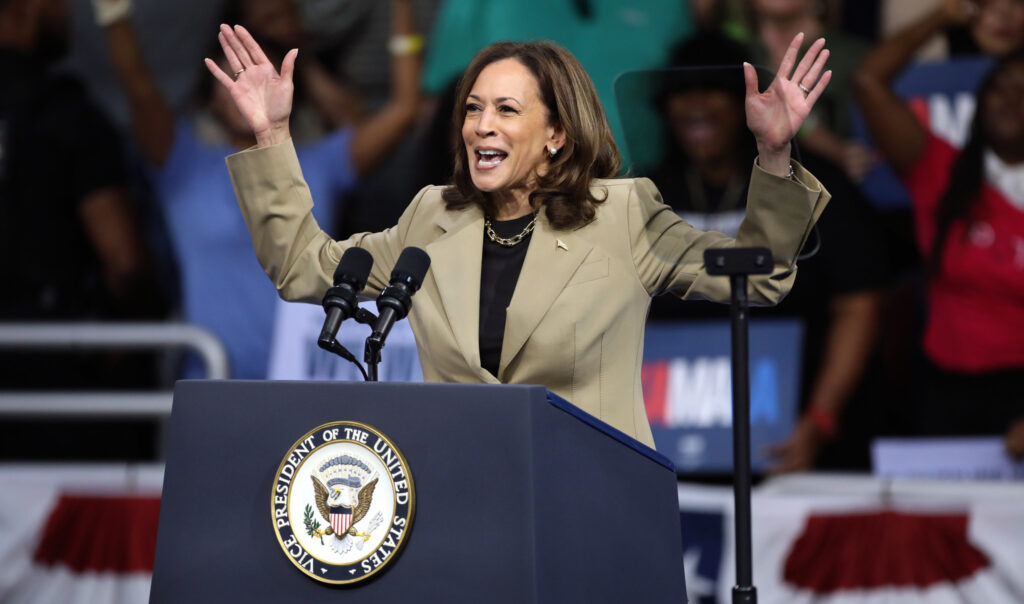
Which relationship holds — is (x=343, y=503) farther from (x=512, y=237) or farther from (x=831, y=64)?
(x=831, y=64)

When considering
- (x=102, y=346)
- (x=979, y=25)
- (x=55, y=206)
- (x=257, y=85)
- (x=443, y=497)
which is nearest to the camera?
(x=443, y=497)

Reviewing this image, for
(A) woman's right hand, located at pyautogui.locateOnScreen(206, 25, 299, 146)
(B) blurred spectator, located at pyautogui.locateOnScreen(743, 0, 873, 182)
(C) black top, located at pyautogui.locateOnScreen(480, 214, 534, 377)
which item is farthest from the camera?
(B) blurred spectator, located at pyautogui.locateOnScreen(743, 0, 873, 182)

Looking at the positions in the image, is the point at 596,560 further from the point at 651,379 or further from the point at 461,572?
the point at 651,379

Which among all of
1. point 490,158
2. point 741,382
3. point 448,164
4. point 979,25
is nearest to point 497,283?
point 490,158

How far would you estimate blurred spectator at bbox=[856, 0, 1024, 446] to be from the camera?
12.9 ft

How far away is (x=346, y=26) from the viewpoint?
4816 mm

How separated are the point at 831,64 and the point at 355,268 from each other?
275 centimetres

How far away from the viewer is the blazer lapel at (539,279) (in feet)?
6.59

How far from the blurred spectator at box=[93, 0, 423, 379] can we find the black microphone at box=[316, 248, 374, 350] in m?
2.49

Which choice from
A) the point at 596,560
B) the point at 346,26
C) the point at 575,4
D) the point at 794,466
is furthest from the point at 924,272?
the point at 596,560

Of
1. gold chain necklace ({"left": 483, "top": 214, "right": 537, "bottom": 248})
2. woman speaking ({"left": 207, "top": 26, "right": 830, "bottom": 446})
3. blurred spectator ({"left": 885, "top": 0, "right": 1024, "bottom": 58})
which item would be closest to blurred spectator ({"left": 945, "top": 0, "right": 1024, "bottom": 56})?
blurred spectator ({"left": 885, "top": 0, "right": 1024, "bottom": 58})

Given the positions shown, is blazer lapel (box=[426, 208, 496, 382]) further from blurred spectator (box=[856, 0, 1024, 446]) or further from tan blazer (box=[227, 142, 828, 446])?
blurred spectator (box=[856, 0, 1024, 446])

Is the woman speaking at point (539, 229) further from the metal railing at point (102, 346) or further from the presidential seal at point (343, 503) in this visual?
the metal railing at point (102, 346)

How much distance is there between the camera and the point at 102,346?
14.3 feet
